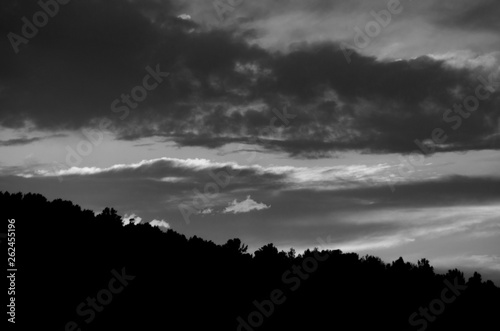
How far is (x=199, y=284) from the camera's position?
7806 centimetres

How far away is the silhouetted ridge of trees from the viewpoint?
66.5 meters

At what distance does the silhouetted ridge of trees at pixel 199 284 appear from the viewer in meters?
66.5

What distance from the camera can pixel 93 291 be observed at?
67.6 m

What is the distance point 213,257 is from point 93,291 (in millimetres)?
25998

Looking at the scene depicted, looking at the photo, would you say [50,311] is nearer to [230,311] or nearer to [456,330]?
[230,311]

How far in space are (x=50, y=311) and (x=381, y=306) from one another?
44248 mm

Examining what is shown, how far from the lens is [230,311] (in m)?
74.8

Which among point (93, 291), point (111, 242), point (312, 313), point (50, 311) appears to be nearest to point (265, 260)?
point (312, 313)

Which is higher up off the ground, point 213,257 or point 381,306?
point 213,257

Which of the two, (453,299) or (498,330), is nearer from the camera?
(498,330)

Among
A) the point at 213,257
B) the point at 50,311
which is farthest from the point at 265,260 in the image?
the point at 50,311

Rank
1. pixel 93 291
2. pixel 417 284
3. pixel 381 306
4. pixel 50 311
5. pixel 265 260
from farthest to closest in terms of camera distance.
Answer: pixel 265 260, pixel 417 284, pixel 381 306, pixel 93 291, pixel 50 311

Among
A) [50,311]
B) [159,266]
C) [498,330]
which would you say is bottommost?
[498,330]

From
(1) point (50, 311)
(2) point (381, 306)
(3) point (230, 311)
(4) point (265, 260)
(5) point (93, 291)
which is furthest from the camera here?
(4) point (265, 260)
